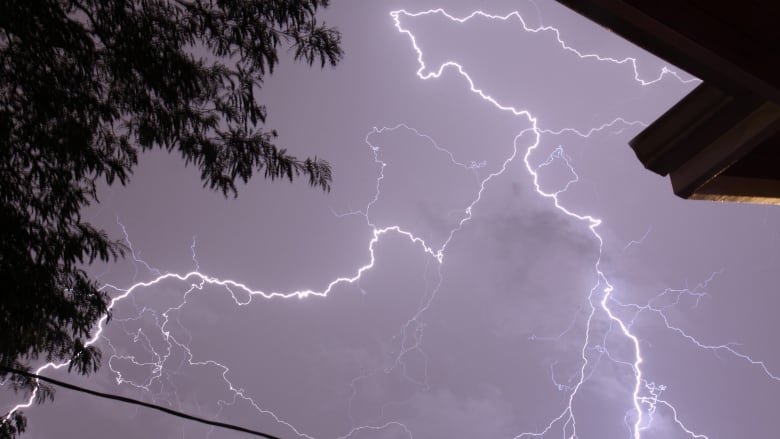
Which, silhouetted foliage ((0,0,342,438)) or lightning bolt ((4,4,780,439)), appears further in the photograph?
lightning bolt ((4,4,780,439))

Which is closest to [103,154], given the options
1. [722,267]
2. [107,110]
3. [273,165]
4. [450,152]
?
[107,110]

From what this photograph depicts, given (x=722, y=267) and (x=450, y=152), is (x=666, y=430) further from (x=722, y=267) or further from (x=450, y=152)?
(x=450, y=152)

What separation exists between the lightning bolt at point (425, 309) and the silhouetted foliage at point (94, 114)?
232 inches

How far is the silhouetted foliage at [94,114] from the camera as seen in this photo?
2156 mm

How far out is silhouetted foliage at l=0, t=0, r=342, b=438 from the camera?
2156mm

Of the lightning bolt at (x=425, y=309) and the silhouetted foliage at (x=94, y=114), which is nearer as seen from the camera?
the silhouetted foliage at (x=94, y=114)

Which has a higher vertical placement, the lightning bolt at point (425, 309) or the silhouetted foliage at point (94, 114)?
the lightning bolt at point (425, 309)

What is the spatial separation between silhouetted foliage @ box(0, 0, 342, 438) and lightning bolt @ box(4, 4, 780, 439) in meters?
5.89

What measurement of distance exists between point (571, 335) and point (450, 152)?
3758mm

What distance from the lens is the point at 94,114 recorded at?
248 cm

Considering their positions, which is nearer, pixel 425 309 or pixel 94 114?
pixel 94 114

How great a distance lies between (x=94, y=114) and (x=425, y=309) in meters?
7.19

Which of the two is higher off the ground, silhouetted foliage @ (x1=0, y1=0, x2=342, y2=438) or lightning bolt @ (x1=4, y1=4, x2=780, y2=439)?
lightning bolt @ (x1=4, y1=4, x2=780, y2=439)

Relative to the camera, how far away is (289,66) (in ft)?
32.8
